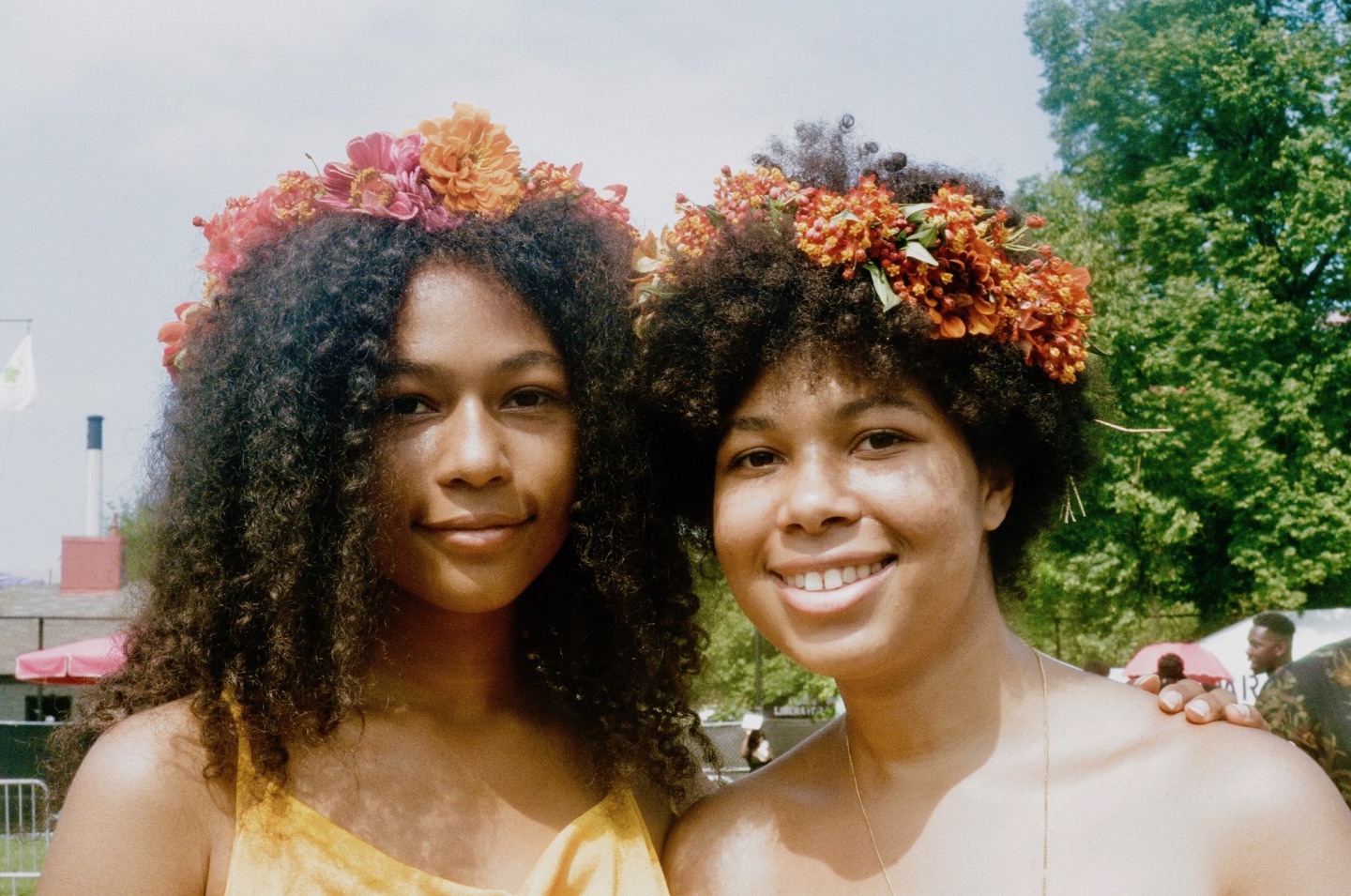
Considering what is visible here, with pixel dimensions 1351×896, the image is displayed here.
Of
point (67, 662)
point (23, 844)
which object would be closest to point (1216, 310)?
point (67, 662)

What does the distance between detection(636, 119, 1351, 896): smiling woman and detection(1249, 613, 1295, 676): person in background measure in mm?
7170

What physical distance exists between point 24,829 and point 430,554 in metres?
11.5

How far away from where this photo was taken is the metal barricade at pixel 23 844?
33.2 ft

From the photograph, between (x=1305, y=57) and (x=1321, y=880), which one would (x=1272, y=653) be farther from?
(x=1305, y=57)

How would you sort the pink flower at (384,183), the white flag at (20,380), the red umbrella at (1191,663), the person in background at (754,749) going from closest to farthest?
the pink flower at (384,183) < the person in background at (754,749) < the red umbrella at (1191,663) < the white flag at (20,380)

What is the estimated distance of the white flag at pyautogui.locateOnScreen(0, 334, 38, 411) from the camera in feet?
102

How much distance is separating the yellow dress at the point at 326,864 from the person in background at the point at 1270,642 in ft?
25.9

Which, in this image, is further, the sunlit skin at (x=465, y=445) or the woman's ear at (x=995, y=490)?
the woman's ear at (x=995, y=490)

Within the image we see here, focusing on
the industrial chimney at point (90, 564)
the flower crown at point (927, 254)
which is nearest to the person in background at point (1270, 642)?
the flower crown at point (927, 254)

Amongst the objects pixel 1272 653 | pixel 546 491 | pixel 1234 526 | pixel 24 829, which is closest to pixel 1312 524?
pixel 1234 526

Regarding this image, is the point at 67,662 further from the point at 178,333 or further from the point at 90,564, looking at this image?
the point at 90,564

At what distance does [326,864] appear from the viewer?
249cm

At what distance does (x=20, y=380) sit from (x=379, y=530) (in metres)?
32.8

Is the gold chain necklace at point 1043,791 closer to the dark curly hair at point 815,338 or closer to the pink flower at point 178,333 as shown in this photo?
the dark curly hair at point 815,338
